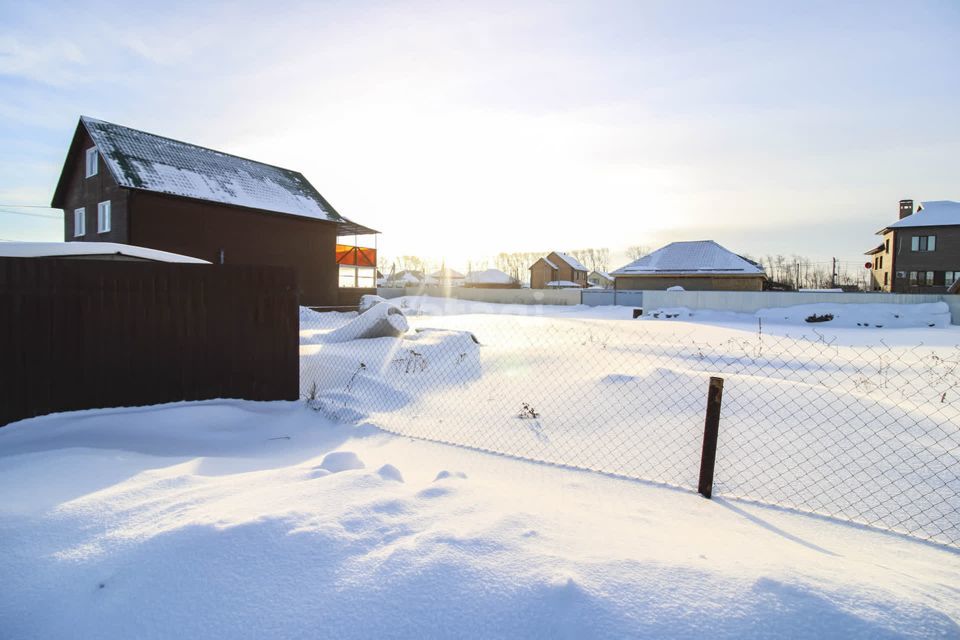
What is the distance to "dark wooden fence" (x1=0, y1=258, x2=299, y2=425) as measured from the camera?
172 inches

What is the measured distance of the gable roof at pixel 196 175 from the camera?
1577 centimetres

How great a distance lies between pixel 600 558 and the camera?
2096mm

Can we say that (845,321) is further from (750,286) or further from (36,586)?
(36,586)

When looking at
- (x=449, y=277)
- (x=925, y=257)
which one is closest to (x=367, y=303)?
(x=925, y=257)

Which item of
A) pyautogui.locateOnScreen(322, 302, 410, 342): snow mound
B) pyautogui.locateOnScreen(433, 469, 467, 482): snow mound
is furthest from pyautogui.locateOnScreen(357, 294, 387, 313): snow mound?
pyautogui.locateOnScreen(433, 469, 467, 482): snow mound

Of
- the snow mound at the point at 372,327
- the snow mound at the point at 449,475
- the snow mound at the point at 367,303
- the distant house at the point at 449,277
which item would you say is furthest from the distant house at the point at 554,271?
the snow mound at the point at 449,475

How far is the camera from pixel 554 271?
2137 inches

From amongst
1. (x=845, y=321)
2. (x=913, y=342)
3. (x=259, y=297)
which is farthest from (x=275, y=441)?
(x=845, y=321)

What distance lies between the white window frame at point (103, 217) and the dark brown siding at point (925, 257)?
46.8 meters

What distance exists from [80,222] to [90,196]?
4.85 ft

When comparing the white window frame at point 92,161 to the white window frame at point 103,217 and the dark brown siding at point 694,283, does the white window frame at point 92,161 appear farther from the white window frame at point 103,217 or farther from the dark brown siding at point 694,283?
the dark brown siding at point 694,283

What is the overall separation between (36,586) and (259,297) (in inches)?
154

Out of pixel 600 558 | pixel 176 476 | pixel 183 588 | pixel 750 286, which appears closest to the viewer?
pixel 183 588

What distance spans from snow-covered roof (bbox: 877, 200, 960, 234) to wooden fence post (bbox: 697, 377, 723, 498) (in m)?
41.9
